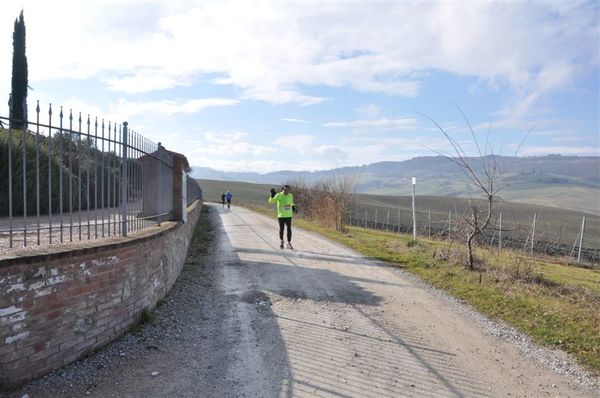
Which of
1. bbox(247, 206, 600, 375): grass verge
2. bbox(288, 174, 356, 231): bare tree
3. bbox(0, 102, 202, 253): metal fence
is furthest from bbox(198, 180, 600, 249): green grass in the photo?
bbox(0, 102, 202, 253): metal fence

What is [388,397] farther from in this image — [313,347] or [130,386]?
[130,386]

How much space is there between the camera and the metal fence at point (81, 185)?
4.95m

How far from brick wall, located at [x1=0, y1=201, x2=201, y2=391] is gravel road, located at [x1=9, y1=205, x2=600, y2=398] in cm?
20

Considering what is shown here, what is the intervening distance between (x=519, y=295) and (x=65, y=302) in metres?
7.50

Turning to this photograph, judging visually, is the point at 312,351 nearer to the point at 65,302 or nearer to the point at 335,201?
the point at 65,302

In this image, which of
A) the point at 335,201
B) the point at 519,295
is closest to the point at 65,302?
the point at 519,295

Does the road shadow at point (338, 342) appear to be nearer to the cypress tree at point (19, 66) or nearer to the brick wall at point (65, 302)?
the brick wall at point (65, 302)

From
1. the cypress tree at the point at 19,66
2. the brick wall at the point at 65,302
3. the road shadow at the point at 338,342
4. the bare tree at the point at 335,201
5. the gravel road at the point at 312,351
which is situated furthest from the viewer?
the cypress tree at the point at 19,66

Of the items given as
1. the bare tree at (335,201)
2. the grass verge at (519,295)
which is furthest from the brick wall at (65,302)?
the bare tree at (335,201)

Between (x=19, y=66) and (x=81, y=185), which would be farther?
(x=19, y=66)

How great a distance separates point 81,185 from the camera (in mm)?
8055

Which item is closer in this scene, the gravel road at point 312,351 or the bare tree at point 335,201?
the gravel road at point 312,351

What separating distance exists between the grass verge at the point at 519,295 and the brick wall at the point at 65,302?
5342 mm

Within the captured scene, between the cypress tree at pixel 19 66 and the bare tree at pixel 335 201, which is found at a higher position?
the cypress tree at pixel 19 66
